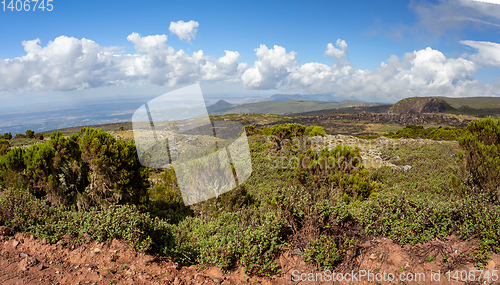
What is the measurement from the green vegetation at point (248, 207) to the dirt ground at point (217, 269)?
0.14 meters

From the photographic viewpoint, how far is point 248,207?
710cm

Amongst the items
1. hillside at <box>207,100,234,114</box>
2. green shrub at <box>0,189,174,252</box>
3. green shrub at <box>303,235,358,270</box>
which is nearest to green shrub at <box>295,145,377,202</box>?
hillside at <box>207,100,234,114</box>

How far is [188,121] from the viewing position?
17.8ft

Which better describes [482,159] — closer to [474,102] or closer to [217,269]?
[217,269]

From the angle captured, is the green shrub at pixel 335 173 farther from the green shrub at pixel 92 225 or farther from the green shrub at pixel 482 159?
the green shrub at pixel 92 225

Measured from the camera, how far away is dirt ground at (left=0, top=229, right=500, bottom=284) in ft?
11.1

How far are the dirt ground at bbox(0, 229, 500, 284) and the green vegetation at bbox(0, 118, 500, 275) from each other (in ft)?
0.46

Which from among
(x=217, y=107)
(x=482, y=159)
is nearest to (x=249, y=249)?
(x=217, y=107)

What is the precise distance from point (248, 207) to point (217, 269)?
3.22 m

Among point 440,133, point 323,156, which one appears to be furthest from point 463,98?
point 323,156

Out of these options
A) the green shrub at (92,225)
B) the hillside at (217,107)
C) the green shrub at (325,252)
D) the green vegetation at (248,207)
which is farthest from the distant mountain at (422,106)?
the green shrub at (92,225)

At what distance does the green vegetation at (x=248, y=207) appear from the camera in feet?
12.9

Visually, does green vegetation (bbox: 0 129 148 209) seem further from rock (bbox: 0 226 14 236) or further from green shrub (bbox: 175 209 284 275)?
green shrub (bbox: 175 209 284 275)

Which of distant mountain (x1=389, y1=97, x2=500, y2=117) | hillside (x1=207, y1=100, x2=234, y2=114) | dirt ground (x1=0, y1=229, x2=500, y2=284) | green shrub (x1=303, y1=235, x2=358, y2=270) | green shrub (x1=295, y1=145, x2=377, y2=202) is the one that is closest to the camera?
dirt ground (x1=0, y1=229, x2=500, y2=284)
